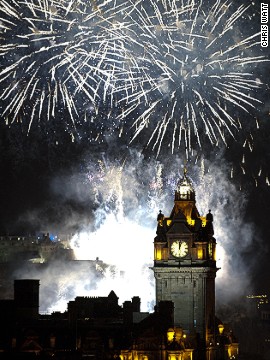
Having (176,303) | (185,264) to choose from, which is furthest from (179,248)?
(176,303)

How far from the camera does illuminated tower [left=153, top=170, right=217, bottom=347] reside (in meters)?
163

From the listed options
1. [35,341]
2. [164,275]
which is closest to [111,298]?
[164,275]

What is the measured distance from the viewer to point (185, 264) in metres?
164

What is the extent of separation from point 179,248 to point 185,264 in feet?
5.19

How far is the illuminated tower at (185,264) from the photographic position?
163000 millimetres

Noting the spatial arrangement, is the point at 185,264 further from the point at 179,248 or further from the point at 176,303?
the point at 176,303

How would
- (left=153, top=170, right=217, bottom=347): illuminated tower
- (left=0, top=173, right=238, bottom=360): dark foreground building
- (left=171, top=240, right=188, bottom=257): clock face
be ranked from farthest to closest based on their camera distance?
(left=171, top=240, right=188, bottom=257): clock face < (left=153, top=170, right=217, bottom=347): illuminated tower < (left=0, top=173, right=238, bottom=360): dark foreground building

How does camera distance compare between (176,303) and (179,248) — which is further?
(176,303)

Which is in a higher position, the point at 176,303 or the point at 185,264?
the point at 185,264

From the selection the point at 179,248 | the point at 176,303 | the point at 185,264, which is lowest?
the point at 176,303

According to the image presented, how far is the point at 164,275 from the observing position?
16312 centimetres

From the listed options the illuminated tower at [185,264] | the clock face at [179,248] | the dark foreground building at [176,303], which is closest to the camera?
the dark foreground building at [176,303]

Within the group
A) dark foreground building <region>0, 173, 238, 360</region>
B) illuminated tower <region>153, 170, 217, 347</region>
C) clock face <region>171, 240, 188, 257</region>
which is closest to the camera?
dark foreground building <region>0, 173, 238, 360</region>

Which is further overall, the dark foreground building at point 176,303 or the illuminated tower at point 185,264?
the illuminated tower at point 185,264
